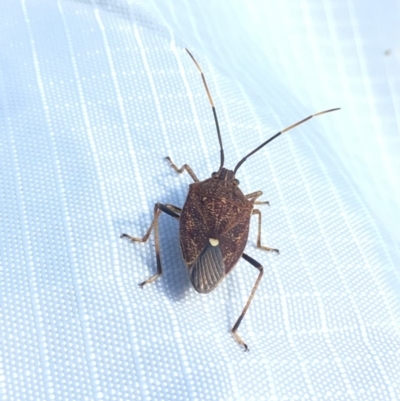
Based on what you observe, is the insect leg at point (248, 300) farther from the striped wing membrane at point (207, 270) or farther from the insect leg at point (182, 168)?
the insect leg at point (182, 168)

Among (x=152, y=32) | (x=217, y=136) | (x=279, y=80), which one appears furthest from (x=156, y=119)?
(x=279, y=80)

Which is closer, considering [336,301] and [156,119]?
[336,301]

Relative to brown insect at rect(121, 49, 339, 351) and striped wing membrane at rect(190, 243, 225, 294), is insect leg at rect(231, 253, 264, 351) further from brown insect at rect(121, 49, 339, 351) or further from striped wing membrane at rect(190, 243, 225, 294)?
striped wing membrane at rect(190, 243, 225, 294)

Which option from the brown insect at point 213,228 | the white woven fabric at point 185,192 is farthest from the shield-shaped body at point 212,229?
the white woven fabric at point 185,192

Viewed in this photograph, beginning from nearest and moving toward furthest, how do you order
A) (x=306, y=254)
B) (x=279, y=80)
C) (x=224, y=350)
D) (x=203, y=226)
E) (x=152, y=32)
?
(x=224, y=350) < (x=203, y=226) < (x=306, y=254) < (x=152, y=32) < (x=279, y=80)

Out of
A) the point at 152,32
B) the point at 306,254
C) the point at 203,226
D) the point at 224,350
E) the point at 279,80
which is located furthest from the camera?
the point at 279,80

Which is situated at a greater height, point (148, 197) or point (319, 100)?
A: point (319, 100)

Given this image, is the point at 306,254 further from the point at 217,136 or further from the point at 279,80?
the point at 279,80

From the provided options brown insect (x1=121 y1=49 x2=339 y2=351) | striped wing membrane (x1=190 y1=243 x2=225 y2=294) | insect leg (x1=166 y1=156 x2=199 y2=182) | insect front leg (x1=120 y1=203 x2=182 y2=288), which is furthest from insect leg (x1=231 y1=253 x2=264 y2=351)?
insect leg (x1=166 y1=156 x2=199 y2=182)

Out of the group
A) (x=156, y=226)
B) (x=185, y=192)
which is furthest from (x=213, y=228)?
(x=185, y=192)
